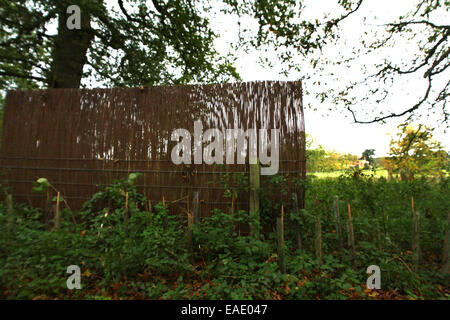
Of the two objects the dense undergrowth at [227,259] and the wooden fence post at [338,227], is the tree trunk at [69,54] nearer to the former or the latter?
the dense undergrowth at [227,259]

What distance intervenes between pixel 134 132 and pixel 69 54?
3.38 m

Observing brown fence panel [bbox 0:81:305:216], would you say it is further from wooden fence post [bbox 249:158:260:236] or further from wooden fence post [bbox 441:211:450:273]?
wooden fence post [bbox 441:211:450:273]

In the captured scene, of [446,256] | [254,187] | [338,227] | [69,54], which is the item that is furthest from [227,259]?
Result: [69,54]

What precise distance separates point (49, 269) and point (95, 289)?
614 millimetres

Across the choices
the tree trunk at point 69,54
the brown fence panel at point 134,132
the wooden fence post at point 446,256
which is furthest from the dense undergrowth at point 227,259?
the tree trunk at point 69,54

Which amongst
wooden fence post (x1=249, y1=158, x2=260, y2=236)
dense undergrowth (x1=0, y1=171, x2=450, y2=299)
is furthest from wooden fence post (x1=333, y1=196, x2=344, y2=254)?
wooden fence post (x1=249, y1=158, x2=260, y2=236)

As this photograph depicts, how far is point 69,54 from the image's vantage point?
4.69 m

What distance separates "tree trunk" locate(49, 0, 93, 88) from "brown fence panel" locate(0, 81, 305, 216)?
983 mm

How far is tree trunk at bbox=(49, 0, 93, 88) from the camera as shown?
4547 mm

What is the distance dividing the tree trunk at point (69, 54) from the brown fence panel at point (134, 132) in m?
0.98

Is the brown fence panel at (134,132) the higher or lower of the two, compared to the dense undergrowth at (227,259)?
higher

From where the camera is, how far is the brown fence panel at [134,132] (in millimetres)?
3121

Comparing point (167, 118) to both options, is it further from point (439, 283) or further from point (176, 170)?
point (439, 283)

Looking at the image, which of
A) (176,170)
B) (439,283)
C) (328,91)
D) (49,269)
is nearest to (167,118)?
(176,170)
